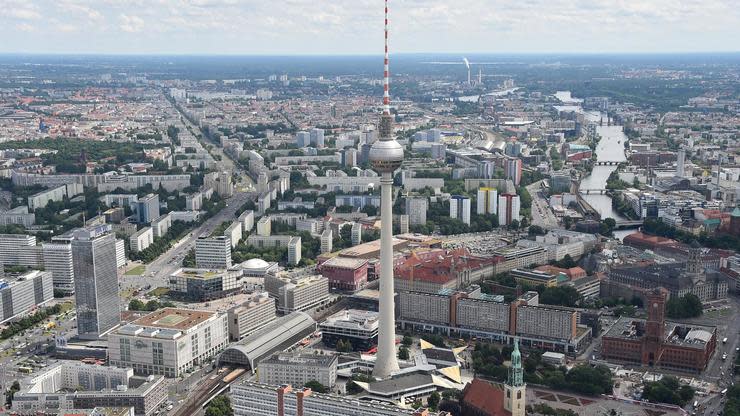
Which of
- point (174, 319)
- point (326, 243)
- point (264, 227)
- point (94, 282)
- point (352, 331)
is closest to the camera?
point (174, 319)

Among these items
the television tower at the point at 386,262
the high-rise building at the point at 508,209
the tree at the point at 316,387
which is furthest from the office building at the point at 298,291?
the high-rise building at the point at 508,209

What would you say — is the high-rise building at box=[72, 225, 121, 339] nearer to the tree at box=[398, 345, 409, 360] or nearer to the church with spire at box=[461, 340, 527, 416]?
the tree at box=[398, 345, 409, 360]

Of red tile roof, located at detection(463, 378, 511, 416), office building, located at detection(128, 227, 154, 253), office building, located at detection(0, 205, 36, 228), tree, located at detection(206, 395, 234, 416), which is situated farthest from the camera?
office building, located at detection(0, 205, 36, 228)

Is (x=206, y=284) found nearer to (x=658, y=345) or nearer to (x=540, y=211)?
(x=658, y=345)

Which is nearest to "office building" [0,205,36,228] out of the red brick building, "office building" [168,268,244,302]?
"office building" [168,268,244,302]

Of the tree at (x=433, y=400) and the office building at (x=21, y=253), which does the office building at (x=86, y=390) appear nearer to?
the tree at (x=433, y=400)

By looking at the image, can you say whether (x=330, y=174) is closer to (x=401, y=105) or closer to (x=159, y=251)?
(x=159, y=251)

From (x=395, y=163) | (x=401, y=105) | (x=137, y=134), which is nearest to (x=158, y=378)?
(x=395, y=163)

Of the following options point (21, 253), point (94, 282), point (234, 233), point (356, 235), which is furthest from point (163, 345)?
point (356, 235)

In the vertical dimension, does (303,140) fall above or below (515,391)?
above
